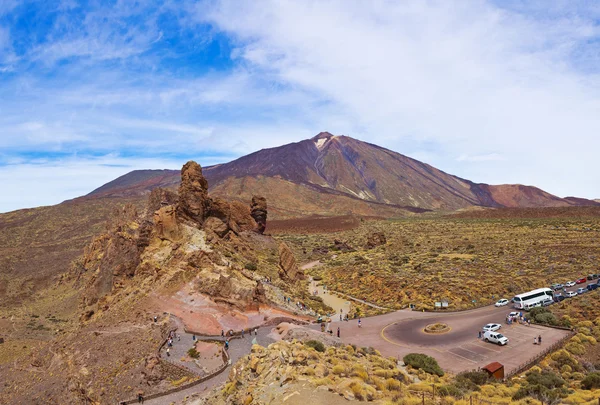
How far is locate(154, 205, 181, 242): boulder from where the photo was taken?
33781 millimetres

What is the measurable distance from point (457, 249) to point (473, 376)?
48341 mm

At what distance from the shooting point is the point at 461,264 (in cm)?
4856

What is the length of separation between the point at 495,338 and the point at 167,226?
87.4ft

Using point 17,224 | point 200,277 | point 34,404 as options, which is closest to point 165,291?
point 200,277

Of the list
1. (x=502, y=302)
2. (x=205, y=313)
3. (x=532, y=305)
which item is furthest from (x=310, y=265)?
(x=205, y=313)

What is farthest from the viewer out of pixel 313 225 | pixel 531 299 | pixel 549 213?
pixel 313 225

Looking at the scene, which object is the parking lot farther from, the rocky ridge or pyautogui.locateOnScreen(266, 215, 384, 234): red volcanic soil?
pyautogui.locateOnScreen(266, 215, 384, 234): red volcanic soil

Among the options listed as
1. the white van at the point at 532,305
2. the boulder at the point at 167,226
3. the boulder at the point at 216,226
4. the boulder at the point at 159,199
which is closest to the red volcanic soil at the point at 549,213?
the white van at the point at 532,305

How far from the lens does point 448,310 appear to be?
1253 inches

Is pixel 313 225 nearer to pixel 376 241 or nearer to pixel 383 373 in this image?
pixel 376 241

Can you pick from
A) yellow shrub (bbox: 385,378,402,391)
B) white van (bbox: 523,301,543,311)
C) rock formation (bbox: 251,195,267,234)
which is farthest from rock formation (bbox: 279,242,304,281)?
yellow shrub (bbox: 385,378,402,391)

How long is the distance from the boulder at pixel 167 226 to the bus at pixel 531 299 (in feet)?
95.8

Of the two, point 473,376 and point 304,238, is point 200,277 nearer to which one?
point 473,376

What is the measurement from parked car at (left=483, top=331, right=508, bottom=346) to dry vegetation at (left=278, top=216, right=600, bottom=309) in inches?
382
